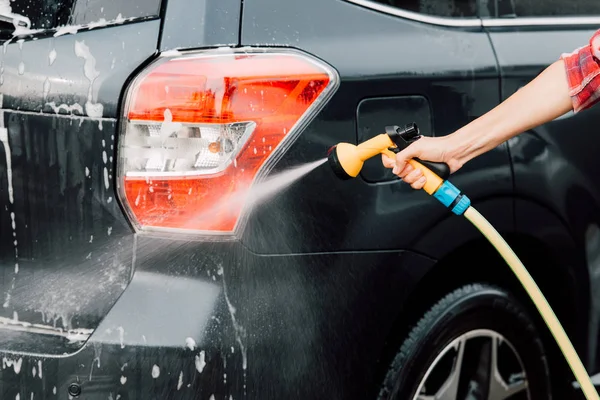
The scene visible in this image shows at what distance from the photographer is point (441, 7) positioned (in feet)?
8.61

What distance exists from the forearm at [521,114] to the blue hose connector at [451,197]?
0.08 meters

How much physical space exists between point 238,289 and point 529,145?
3.43 feet

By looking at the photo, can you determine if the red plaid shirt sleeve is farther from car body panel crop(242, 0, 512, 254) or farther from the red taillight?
the red taillight

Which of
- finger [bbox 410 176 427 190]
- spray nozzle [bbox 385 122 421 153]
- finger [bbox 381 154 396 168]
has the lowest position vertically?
finger [bbox 410 176 427 190]

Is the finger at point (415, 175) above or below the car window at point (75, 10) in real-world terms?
below

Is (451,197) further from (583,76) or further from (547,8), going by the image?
(547,8)

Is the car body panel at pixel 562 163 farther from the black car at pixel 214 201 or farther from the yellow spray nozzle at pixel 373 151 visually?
the yellow spray nozzle at pixel 373 151

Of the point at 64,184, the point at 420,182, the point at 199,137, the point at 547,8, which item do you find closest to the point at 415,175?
the point at 420,182

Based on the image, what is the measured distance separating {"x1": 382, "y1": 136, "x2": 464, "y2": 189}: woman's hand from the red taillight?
261 millimetres

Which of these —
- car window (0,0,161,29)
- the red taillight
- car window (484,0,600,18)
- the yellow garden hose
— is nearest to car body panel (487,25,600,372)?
car window (484,0,600,18)

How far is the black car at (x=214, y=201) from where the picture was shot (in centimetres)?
209

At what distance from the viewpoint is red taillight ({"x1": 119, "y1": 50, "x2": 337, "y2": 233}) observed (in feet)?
6.88

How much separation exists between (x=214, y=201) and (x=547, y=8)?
Result: 4.66 ft

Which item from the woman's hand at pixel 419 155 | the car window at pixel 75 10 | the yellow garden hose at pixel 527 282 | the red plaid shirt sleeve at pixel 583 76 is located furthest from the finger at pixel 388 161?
the car window at pixel 75 10
